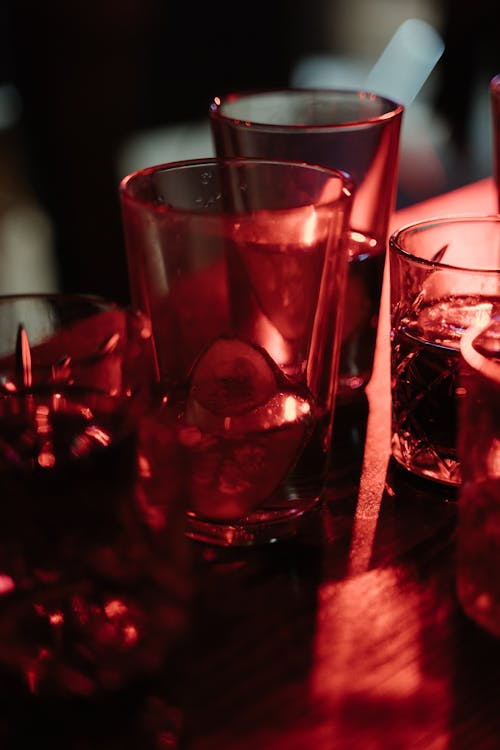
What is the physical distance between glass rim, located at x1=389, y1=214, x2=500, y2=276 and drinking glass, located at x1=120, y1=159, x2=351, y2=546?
5 centimetres

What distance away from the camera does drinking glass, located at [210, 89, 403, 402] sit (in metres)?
0.58

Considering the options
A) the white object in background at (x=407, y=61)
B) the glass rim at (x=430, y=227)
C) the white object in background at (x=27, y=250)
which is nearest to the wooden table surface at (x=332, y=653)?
the glass rim at (x=430, y=227)

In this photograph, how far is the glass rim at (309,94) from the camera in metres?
0.57

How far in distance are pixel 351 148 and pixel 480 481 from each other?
0.24 m

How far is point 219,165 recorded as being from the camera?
0.51m

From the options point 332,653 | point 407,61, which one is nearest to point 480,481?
point 332,653

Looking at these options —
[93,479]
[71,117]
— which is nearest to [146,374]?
[93,479]

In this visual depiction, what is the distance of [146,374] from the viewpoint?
41 cm

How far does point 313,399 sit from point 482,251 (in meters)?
0.18

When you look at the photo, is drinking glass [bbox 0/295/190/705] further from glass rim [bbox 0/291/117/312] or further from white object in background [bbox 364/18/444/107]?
white object in background [bbox 364/18/444/107]

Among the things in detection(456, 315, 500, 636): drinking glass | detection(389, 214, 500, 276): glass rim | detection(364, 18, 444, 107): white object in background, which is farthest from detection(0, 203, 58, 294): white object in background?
detection(456, 315, 500, 636): drinking glass

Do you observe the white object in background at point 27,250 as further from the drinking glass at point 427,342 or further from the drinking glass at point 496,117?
the drinking glass at point 427,342

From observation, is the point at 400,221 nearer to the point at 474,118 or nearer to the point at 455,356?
the point at 455,356

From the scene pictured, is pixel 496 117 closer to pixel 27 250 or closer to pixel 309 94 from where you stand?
pixel 309 94
